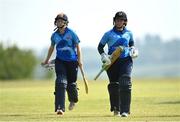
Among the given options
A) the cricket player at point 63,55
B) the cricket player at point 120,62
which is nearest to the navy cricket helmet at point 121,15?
the cricket player at point 120,62

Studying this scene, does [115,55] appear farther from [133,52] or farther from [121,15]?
[121,15]

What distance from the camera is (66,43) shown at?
66.3ft

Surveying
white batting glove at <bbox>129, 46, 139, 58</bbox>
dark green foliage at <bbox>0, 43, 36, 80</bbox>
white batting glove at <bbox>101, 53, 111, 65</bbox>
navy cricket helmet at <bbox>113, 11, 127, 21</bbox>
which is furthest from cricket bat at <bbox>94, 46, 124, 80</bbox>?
dark green foliage at <bbox>0, 43, 36, 80</bbox>

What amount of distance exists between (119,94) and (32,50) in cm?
8900

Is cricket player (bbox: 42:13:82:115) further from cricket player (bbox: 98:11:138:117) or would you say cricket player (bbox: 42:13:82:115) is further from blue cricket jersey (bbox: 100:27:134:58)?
blue cricket jersey (bbox: 100:27:134:58)

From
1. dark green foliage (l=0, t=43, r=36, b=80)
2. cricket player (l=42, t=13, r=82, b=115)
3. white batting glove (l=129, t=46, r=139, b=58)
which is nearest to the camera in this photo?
white batting glove (l=129, t=46, r=139, b=58)

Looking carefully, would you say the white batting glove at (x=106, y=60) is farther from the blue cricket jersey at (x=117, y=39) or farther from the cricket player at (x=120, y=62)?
the blue cricket jersey at (x=117, y=39)

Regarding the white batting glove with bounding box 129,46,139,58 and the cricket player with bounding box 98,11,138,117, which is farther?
the white batting glove with bounding box 129,46,139,58

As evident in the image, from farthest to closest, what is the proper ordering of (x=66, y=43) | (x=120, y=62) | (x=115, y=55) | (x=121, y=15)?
(x=66, y=43), (x=120, y=62), (x=115, y=55), (x=121, y=15)

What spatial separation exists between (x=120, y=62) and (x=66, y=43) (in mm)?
1479

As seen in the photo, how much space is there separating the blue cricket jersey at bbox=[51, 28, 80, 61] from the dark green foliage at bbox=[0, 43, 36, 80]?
7396 cm

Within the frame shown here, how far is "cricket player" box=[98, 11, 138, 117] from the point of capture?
1923 cm

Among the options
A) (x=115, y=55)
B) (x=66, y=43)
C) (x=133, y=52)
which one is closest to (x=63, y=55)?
(x=66, y=43)

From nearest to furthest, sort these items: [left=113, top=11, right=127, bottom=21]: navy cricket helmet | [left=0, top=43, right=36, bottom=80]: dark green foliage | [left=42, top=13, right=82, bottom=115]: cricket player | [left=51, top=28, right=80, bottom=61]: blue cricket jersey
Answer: [left=113, top=11, right=127, bottom=21]: navy cricket helmet, [left=42, top=13, right=82, bottom=115]: cricket player, [left=51, top=28, right=80, bottom=61]: blue cricket jersey, [left=0, top=43, right=36, bottom=80]: dark green foliage
